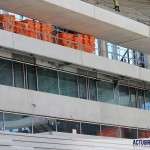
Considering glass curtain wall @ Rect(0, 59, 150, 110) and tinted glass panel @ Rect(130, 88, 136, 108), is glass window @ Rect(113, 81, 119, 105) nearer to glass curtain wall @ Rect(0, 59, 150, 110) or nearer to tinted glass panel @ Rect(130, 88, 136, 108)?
glass curtain wall @ Rect(0, 59, 150, 110)

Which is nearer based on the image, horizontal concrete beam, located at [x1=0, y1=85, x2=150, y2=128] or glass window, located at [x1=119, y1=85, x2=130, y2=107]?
horizontal concrete beam, located at [x1=0, y1=85, x2=150, y2=128]

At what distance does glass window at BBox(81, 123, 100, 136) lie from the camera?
21562 mm

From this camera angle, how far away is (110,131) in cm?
2327

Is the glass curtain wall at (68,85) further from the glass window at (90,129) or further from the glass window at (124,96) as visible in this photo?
the glass window at (90,129)

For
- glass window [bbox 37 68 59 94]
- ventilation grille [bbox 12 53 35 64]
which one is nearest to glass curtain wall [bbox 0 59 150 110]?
glass window [bbox 37 68 59 94]

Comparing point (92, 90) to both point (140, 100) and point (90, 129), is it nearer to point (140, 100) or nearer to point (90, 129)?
point (90, 129)

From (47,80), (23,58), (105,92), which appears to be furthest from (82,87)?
(23,58)

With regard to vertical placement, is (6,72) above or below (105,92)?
below

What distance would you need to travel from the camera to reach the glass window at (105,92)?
23544 millimetres

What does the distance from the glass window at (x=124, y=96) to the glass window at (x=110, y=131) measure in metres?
1.56

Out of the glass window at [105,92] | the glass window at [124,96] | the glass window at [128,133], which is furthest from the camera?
the glass window at [124,96]

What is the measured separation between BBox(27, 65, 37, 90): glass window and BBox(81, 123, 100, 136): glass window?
2.84 m

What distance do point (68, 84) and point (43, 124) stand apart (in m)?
2.85

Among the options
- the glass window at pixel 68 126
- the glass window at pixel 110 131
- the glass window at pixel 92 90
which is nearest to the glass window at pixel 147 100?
the glass window at pixel 110 131
